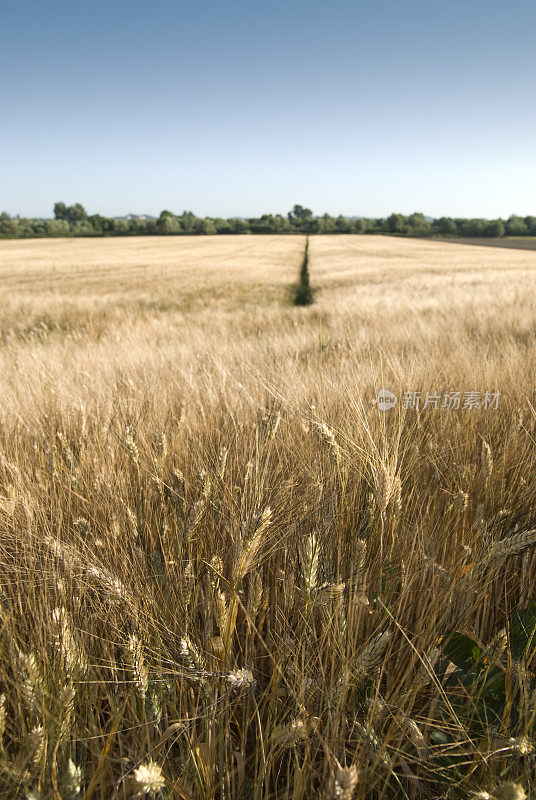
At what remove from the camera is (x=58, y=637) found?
63 cm

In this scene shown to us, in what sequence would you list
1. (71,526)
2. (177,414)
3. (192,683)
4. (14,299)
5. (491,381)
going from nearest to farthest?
1. (192,683)
2. (71,526)
3. (177,414)
4. (491,381)
5. (14,299)

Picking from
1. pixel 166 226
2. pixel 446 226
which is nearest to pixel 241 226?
pixel 166 226

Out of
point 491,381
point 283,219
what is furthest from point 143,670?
point 283,219

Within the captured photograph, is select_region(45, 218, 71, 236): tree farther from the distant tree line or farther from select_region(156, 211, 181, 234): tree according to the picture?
select_region(156, 211, 181, 234): tree

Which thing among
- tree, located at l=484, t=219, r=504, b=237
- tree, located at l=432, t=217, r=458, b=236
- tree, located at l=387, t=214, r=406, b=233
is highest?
tree, located at l=387, t=214, r=406, b=233

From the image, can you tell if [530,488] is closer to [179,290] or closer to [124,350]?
[124,350]

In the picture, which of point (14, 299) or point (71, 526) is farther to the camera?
point (14, 299)

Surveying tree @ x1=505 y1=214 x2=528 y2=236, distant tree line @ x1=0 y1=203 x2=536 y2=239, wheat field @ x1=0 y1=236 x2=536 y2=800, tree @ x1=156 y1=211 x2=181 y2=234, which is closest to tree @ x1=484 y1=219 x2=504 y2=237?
distant tree line @ x1=0 y1=203 x2=536 y2=239

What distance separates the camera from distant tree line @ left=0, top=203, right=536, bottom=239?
7019 centimetres

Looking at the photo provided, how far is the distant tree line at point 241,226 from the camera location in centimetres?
7019

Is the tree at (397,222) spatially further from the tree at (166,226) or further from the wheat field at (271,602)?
the wheat field at (271,602)

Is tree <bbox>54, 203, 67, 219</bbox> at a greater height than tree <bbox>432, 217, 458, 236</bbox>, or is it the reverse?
tree <bbox>54, 203, 67, 219</bbox>

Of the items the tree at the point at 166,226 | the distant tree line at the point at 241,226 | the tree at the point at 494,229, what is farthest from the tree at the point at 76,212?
the tree at the point at 494,229

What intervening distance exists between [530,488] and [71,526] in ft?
4.06
